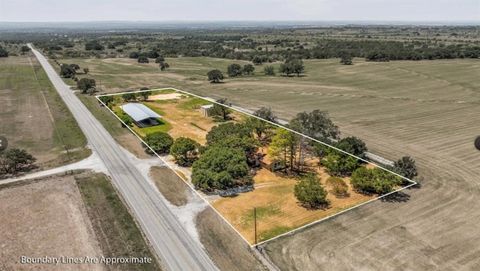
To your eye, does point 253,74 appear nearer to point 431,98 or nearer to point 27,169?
point 431,98

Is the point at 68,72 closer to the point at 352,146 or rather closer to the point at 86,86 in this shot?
the point at 86,86

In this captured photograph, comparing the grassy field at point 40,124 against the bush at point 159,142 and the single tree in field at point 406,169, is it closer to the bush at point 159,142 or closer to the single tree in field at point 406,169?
the bush at point 159,142

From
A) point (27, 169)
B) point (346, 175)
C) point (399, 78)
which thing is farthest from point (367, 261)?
point (399, 78)

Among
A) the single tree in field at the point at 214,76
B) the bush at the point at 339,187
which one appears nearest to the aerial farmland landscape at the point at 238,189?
the bush at the point at 339,187

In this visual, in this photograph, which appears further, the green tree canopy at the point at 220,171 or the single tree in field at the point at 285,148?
the single tree in field at the point at 285,148

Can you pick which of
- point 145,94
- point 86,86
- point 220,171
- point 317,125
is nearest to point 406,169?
point 317,125

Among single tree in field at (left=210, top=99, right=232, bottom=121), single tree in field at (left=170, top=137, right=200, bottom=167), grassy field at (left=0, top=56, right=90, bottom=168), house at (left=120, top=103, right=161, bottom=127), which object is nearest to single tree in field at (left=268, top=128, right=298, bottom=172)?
single tree in field at (left=170, top=137, right=200, bottom=167)

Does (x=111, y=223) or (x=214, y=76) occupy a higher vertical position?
Result: (x=214, y=76)
